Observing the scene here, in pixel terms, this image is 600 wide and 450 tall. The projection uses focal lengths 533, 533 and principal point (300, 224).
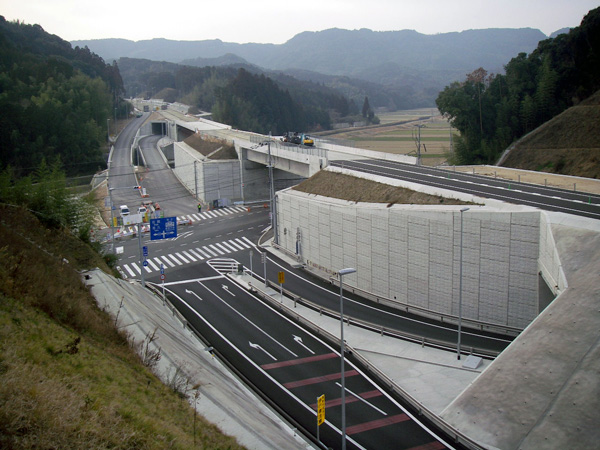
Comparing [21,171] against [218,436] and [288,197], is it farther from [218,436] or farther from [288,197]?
[218,436]

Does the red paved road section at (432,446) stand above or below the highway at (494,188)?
below

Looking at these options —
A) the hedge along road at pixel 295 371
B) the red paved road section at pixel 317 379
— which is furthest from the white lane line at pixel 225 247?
the red paved road section at pixel 317 379

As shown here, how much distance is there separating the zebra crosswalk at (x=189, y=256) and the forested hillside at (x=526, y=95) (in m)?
A: 27.5

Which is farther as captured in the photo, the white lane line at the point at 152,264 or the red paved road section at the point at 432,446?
the white lane line at the point at 152,264

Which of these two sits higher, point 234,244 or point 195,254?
point 234,244

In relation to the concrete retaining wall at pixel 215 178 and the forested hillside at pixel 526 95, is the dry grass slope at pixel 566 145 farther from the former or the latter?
the concrete retaining wall at pixel 215 178

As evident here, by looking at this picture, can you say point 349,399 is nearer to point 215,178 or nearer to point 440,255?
point 440,255

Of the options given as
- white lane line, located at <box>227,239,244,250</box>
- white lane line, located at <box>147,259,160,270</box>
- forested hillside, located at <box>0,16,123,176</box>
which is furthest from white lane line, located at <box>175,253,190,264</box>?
forested hillside, located at <box>0,16,123,176</box>

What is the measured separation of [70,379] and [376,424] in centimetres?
1147

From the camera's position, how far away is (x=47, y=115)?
253ft

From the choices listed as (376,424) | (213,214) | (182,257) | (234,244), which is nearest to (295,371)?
(376,424)

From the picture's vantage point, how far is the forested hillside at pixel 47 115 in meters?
70.0

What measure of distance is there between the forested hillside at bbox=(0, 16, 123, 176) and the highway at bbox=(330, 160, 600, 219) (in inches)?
1518

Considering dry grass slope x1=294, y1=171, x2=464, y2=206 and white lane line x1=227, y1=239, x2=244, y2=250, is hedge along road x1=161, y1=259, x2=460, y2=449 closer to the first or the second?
dry grass slope x1=294, y1=171, x2=464, y2=206
